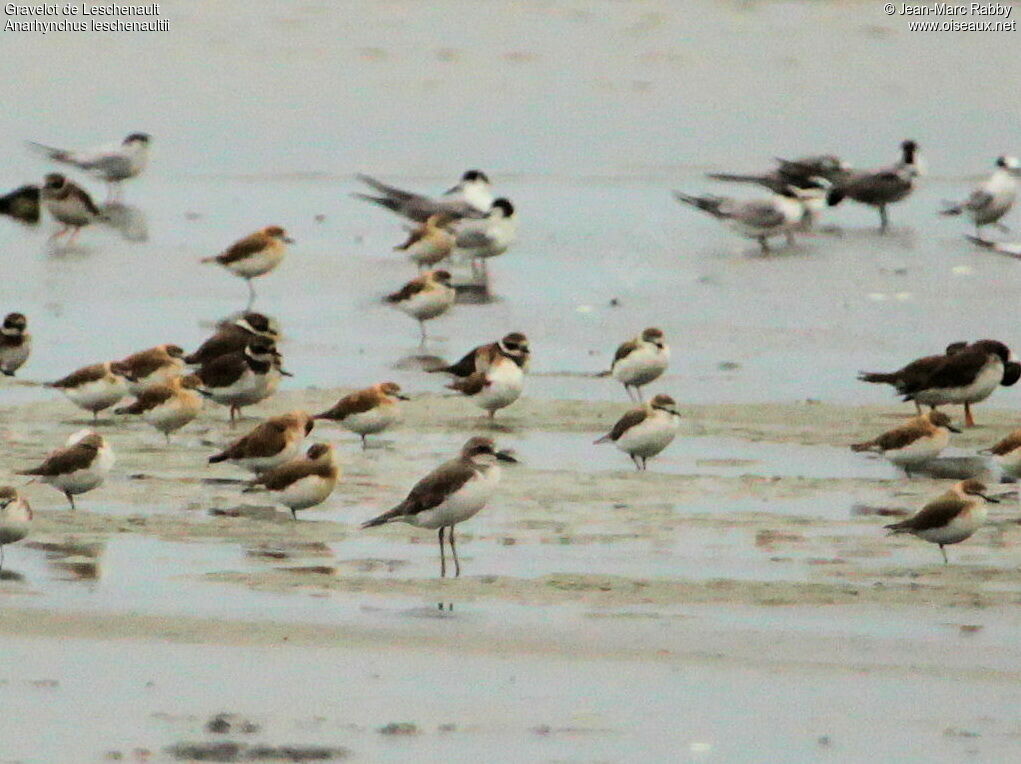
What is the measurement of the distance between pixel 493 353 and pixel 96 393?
2710 millimetres

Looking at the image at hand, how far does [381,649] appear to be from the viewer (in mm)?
9211

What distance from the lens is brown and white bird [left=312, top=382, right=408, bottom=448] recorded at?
14.1 meters

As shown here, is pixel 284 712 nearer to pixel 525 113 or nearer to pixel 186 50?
pixel 525 113

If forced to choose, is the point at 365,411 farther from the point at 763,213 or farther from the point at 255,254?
the point at 763,213

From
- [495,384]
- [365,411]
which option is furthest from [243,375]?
[495,384]

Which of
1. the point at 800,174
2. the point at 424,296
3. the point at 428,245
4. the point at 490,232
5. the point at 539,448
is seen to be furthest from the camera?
the point at 800,174

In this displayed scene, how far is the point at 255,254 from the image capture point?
20.5 meters

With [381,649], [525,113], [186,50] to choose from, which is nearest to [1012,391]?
[381,649]

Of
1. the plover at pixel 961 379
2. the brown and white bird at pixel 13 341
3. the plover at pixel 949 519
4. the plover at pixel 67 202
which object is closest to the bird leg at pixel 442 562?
the plover at pixel 949 519

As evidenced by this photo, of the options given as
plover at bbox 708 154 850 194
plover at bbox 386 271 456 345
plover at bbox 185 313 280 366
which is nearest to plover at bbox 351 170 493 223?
plover at bbox 708 154 850 194

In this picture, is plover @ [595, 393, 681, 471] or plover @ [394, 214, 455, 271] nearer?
plover @ [595, 393, 681, 471]

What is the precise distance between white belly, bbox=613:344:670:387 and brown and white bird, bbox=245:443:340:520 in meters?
4.06

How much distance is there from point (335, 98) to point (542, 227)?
356 inches

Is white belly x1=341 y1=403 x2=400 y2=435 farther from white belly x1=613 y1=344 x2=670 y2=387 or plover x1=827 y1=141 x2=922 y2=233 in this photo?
plover x1=827 y1=141 x2=922 y2=233
